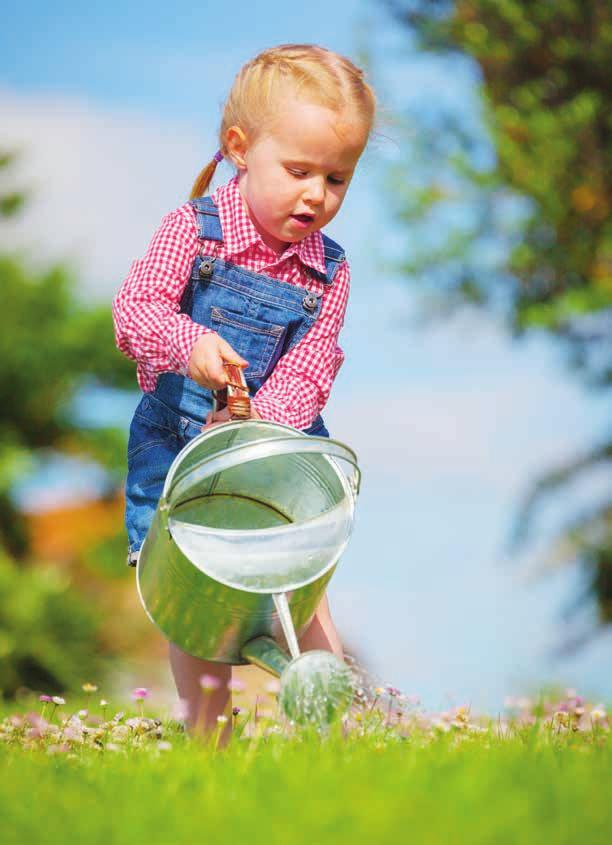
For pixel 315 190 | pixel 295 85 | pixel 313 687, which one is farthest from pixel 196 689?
pixel 295 85

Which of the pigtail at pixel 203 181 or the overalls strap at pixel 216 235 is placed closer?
the overalls strap at pixel 216 235

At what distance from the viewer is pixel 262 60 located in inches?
121

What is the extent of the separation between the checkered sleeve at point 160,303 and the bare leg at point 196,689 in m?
0.75

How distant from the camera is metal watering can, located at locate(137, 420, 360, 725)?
2.19 m

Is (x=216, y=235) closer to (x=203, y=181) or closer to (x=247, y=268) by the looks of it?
(x=247, y=268)

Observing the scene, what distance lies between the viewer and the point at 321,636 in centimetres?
296

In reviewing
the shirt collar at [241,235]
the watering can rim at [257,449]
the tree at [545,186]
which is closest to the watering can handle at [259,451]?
the watering can rim at [257,449]

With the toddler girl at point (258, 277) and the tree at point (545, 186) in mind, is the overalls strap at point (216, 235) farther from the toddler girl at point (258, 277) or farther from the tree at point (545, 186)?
the tree at point (545, 186)

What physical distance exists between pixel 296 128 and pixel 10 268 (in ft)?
23.4

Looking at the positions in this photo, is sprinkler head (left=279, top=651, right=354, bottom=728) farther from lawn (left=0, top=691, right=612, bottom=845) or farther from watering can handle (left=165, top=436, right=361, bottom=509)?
watering can handle (left=165, top=436, right=361, bottom=509)

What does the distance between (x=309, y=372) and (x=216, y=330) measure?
0.91 ft

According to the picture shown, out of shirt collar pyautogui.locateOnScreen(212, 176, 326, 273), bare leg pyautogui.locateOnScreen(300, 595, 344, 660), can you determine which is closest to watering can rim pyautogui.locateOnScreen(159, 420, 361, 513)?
bare leg pyautogui.locateOnScreen(300, 595, 344, 660)

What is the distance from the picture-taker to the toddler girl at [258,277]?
286cm

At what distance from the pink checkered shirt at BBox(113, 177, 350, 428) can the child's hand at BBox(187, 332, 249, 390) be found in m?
0.15
